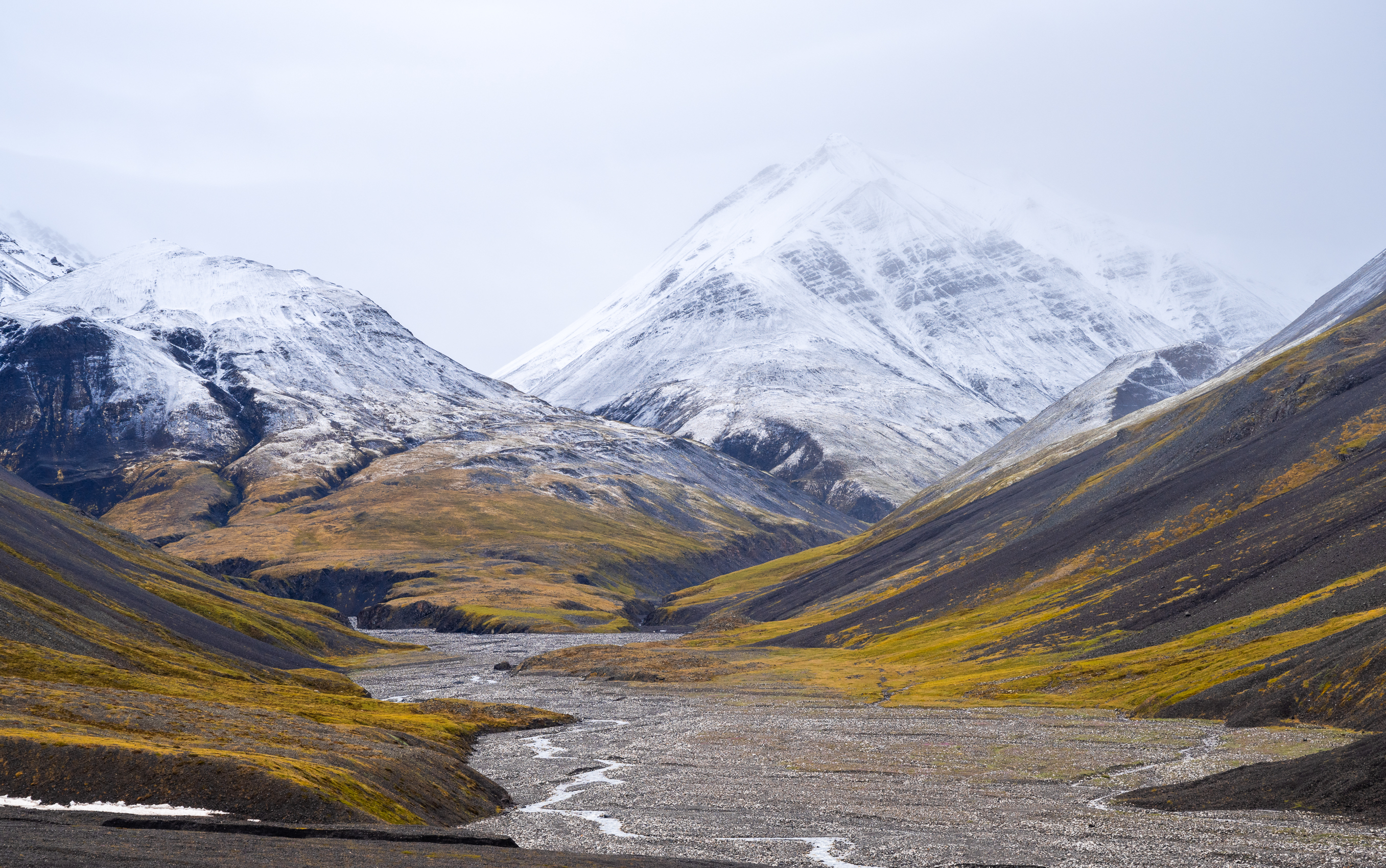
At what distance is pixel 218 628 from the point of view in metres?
138

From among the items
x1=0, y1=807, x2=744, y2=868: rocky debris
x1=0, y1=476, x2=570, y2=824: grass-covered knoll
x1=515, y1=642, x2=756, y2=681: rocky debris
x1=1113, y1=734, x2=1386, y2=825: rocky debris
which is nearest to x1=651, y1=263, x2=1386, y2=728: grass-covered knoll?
x1=515, y1=642, x2=756, y2=681: rocky debris

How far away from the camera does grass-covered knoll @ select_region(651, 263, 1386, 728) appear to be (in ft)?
291

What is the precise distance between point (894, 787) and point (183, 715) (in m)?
44.8

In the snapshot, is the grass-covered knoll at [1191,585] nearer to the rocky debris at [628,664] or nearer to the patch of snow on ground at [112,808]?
the rocky debris at [628,664]

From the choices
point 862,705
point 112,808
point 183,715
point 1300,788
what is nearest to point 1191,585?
point 862,705

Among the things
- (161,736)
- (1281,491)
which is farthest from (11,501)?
(1281,491)

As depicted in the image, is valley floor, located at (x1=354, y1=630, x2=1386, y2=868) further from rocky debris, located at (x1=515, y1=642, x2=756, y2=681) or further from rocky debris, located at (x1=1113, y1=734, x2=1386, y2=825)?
rocky debris, located at (x1=515, y1=642, x2=756, y2=681)

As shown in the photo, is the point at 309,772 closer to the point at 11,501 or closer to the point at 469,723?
the point at 469,723

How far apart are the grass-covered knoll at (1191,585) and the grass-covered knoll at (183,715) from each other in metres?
54.0

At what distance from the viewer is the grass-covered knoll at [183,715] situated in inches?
2013

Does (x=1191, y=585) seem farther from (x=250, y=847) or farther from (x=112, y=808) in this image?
(x=112, y=808)

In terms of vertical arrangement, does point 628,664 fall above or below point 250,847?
below

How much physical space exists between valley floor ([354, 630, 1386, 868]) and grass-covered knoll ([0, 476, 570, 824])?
5.78 metres

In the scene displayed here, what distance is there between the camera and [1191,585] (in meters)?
121
